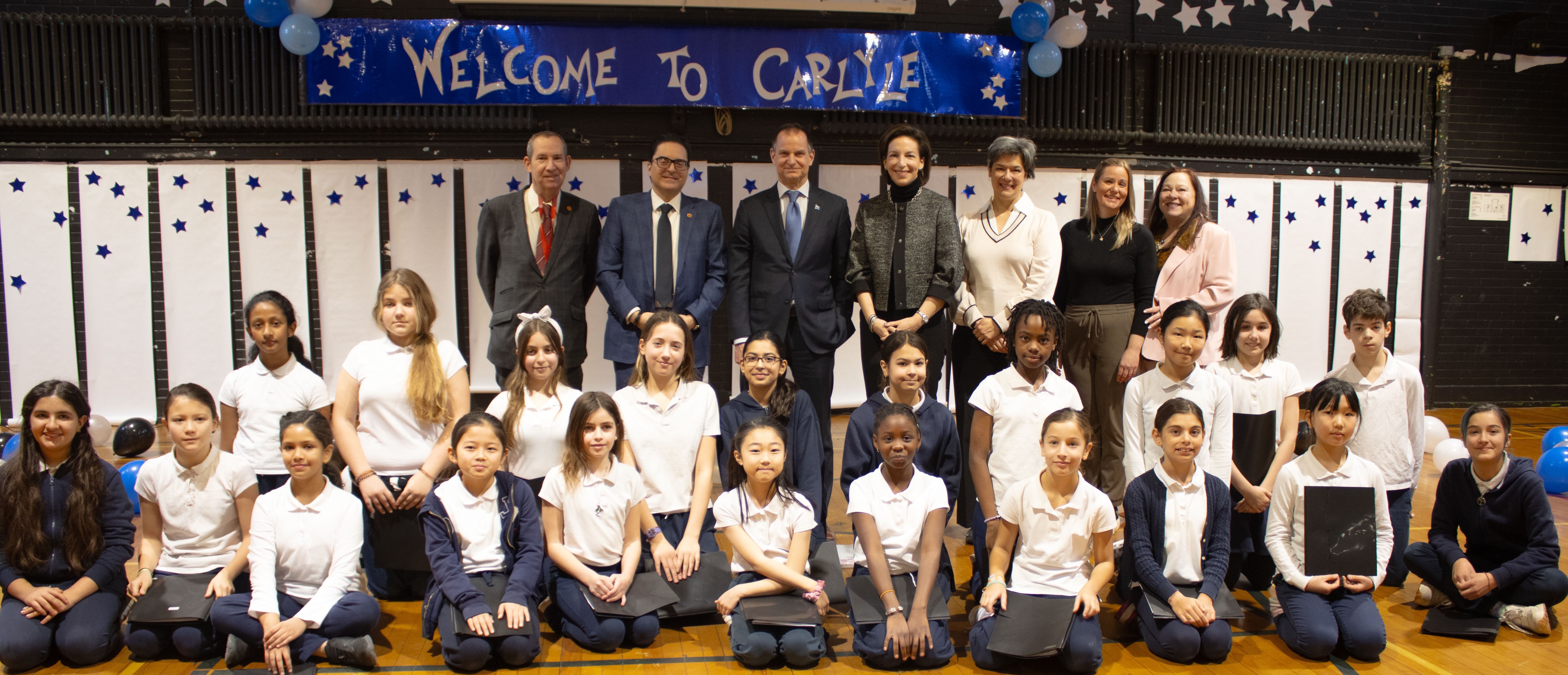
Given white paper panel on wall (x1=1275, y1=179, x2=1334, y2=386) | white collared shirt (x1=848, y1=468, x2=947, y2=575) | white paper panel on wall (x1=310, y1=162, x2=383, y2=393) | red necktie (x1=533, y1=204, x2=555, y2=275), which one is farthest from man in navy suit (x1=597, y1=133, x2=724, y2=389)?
white paper panel on wall (x1=1275, y1=179, x2=1334, y2=386)

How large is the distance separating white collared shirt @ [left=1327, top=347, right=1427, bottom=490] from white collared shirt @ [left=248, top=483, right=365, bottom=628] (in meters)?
3.34

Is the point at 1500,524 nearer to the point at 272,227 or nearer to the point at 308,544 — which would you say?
the point at 308,544

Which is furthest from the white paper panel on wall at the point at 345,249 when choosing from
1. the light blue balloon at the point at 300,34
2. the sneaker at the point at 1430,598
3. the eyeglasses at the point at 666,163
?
the sneaker at the point at 1430,598

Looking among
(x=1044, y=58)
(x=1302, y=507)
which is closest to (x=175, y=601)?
(x=1302, y=507)

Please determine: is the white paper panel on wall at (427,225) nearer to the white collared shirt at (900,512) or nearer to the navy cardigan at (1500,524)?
the white collared shirt at (900,512)

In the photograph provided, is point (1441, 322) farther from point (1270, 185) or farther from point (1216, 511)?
point (1216, 511)

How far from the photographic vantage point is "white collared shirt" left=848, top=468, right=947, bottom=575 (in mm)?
2709

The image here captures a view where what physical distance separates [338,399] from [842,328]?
1.88 meters

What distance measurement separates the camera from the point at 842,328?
364 cm

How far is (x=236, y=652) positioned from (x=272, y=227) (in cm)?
407

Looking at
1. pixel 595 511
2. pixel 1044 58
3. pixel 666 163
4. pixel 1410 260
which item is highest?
pixel 1044 58

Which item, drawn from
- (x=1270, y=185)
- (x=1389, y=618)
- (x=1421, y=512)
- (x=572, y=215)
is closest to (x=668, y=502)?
(x=572, y=215)

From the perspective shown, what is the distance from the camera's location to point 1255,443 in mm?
3229

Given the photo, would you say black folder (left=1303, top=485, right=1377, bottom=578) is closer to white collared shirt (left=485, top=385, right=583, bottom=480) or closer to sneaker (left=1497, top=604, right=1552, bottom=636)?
sneaker (left=1497, top=604, right=1552, bottom=636)
